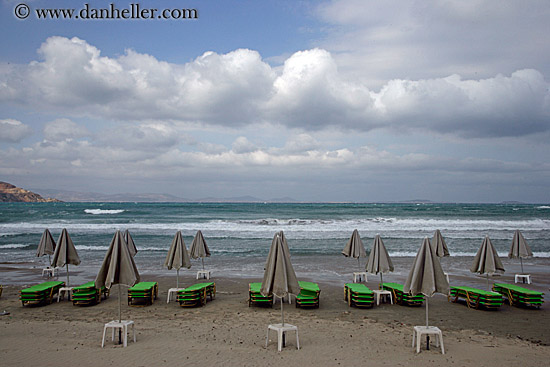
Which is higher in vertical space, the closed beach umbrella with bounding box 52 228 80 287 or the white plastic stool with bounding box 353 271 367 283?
the closed beach umbrella with bounding box 52 228 80 287

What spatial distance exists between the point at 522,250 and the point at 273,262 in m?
11.4

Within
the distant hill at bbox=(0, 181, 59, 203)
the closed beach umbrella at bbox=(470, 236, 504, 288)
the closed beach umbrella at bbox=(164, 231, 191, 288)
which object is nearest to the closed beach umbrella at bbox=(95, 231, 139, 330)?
the closed beach umbrella at bbox=(164, 231, 191, 288)

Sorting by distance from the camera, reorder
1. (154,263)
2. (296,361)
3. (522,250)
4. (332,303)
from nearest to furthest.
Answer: (296,361) < (332,303) < (522,250) < (154,263)

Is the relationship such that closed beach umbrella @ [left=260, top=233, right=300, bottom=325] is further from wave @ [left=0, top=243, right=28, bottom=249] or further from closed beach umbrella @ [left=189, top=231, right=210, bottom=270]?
wave @ [left=0, top=243, right=28, bottom=249]

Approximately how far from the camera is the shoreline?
6.68 metres

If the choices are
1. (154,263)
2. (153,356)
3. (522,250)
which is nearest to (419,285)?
(153,356)

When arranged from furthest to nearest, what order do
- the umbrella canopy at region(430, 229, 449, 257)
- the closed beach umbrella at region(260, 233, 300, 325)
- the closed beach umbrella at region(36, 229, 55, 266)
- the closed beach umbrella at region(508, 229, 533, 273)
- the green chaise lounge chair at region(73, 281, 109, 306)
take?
the closed beach umbrella at region(508, 229, 533, 273), the umbrella canopy at region(430, 229, 449, 257), the closed beach umbrella at region(36, 229, 55, 266), the green chaise lounge chair at region(73, 281, 109, 306), the closed beach umbrella at region(260, 233, 300, 325)

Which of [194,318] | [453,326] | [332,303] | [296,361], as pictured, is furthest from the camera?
[332,303]

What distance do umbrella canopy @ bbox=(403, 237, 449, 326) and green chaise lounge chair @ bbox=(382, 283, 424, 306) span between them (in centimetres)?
357

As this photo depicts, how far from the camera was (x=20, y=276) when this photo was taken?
50.5 ft

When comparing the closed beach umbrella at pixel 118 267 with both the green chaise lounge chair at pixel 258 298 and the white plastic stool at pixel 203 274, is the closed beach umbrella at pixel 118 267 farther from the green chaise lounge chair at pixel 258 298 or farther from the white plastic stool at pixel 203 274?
the white plastic stool at pixel 203 274

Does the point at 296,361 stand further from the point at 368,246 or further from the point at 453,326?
the point at 368,246

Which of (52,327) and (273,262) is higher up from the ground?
(273,262)

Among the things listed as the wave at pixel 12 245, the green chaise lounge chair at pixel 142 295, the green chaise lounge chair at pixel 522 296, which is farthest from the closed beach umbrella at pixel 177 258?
the wave at pixel 12 245
